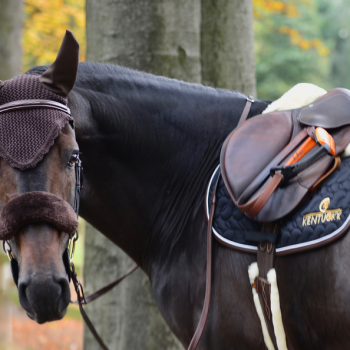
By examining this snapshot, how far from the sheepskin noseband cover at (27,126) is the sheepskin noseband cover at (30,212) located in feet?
0.46

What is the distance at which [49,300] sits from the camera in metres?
1.74

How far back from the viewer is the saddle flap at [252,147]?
2.05 metres

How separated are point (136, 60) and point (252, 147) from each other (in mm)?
1794

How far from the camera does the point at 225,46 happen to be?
12.9ft

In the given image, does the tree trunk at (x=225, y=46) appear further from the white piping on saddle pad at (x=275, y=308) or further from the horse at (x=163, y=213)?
the white piping on saddle pad at (x=275, y=308)

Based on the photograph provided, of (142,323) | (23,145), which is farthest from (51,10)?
(23,145)

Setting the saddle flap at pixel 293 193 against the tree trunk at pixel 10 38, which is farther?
the tree trunk at pixel 10 38

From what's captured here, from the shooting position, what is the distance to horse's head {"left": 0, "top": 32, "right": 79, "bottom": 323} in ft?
5.75

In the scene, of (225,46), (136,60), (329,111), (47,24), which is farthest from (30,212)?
(47,24)

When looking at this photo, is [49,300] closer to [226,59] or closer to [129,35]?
[129,35]

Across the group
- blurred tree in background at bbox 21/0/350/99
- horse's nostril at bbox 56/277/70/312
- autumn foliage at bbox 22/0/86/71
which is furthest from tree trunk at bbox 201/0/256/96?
blurred tree in background at bbox 21/0/350/99

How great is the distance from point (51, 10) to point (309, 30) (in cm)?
1618

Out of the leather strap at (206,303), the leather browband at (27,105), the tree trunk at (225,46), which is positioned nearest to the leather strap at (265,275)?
the leather strap at (206,303)

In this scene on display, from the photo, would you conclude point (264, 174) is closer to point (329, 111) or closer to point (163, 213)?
point (329, 111)
